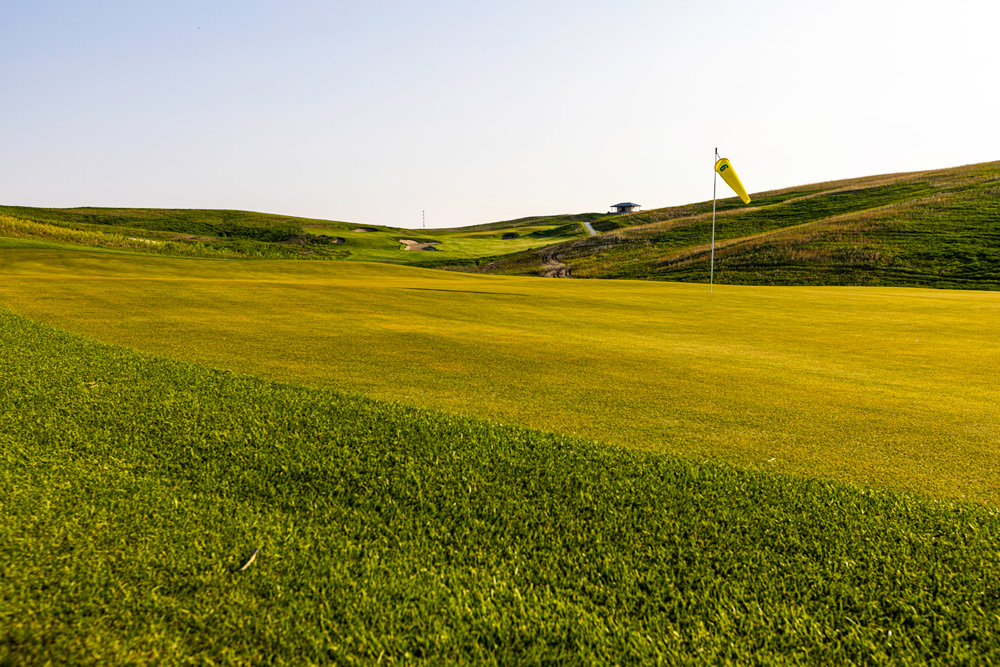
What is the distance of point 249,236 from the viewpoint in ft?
265

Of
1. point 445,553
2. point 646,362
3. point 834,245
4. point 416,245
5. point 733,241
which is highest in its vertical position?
point 416,245

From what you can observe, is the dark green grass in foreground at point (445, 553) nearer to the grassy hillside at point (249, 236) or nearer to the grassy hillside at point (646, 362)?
the grassy hillside at point (646, 362)

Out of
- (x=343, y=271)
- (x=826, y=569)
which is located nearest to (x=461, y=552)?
(x=826, y=569)

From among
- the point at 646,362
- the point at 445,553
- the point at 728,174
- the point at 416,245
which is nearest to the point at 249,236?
the point at 416,245

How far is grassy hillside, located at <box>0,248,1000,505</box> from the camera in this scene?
488 cm

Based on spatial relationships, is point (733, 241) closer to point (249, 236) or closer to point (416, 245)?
point (416, 245)

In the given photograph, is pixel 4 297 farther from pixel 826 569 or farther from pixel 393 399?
pixel 826 569

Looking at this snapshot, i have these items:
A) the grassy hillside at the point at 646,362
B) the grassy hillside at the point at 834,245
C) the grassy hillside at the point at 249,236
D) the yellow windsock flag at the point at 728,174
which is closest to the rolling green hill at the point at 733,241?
the grassy hillside at the point at 834,245

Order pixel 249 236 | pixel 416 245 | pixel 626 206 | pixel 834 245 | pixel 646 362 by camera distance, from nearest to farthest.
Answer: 1. pixel 646 362
2. pixel 834 245
3. pixel 249 236
4. pixel 416 245
5. pixel 626 206

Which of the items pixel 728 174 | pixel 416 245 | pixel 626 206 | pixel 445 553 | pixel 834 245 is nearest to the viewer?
pixel 445 553

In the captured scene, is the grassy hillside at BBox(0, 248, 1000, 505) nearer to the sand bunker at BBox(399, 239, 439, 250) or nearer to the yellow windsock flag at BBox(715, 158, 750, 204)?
the yellow windsock flag at BBox(715, 158, 750, 204)

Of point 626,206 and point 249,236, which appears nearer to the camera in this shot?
point 249,236

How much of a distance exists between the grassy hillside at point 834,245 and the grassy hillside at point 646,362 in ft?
94.5

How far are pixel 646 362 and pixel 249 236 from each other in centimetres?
8332
